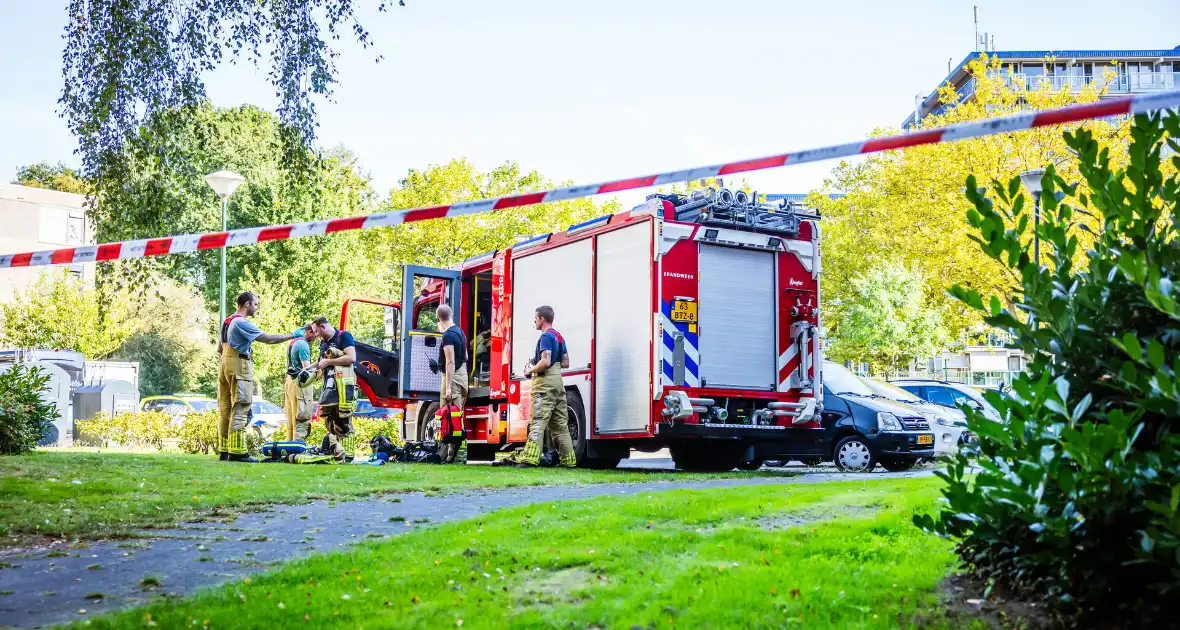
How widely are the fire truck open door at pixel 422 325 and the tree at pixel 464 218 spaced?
1606cm

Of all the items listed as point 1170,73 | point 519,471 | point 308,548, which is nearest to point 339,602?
point 308,548

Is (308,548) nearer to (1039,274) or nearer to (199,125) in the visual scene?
(1039,274)

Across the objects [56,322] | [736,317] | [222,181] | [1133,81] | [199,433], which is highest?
[1133,81]

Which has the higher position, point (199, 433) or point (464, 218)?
point (464, 218)

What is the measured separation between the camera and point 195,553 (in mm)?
5973

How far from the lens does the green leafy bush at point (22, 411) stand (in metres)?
13.6

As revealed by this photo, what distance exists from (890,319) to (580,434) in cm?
2026

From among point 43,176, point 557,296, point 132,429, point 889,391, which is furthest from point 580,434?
point 43,176

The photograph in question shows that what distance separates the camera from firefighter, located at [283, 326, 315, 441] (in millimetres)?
15367

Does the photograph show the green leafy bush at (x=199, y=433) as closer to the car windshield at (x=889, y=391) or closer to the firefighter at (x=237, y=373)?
the firefighter at (x=237, y=373)

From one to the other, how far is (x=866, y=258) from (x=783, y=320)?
21.2 m

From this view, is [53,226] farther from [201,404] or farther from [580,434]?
[580,434]

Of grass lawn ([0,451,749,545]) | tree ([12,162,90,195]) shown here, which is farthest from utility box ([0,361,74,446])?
tree ([12,162,90,195])

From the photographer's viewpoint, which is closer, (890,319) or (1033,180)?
(1033,180)
